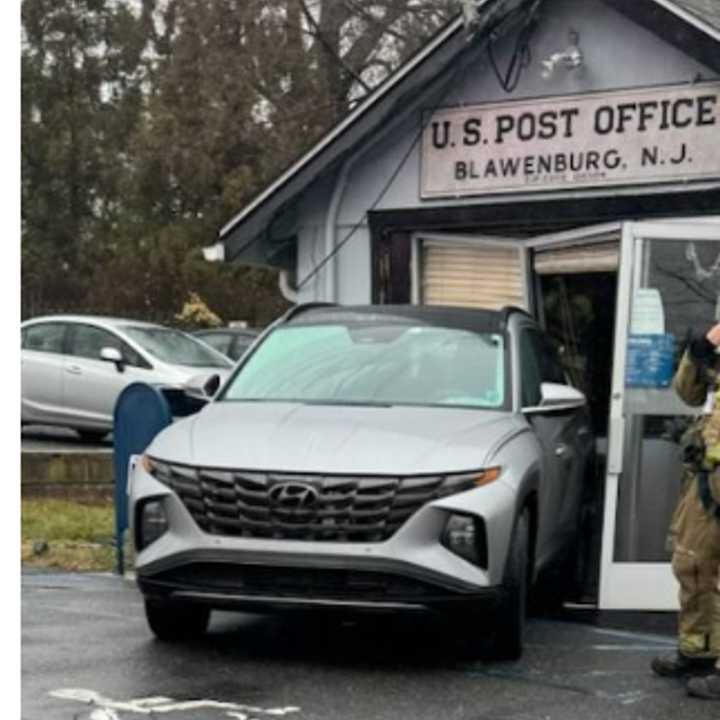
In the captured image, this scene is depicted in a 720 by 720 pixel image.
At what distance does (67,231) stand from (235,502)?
37061 millimetres

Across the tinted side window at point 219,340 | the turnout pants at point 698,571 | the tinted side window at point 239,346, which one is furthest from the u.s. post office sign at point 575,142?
the tinted side window at point 219,340

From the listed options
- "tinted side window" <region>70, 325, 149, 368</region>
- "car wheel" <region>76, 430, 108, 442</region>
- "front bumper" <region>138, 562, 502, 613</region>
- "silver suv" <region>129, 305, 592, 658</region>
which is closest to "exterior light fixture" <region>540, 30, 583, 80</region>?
"silver suv" <region>129, 305, 592, 658</region>

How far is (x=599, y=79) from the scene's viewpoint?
1033 centimetres

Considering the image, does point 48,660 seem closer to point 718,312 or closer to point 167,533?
point 167,533

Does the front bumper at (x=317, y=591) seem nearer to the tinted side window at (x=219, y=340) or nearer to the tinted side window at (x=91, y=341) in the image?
the tinted side window at (x=91, y=341)

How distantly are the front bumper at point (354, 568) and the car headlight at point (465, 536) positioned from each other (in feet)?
0.08

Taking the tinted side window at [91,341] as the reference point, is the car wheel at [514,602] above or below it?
below

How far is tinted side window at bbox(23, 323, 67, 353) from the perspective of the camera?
1653 cm

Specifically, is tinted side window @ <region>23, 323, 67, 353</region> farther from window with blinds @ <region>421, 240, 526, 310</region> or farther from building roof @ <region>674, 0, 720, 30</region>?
building roof @ <region>674, 0, 720, 30</region>

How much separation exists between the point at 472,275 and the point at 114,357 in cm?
541

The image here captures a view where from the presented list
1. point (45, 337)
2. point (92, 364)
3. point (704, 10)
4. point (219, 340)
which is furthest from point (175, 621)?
point (219, 340)

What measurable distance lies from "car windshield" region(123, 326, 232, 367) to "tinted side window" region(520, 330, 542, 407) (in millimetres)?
7873

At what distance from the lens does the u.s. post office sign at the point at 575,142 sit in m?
9.83
